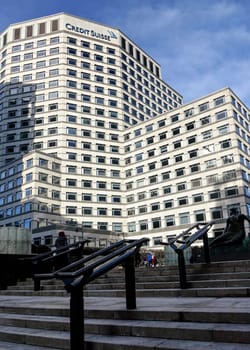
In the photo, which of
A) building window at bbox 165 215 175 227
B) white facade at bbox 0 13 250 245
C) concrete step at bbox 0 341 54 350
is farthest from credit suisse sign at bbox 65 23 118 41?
concrete step at bbox 0 341 54 350

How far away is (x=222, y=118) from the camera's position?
5788cm

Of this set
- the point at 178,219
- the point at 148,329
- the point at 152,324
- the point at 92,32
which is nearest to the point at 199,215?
the point at 178,219

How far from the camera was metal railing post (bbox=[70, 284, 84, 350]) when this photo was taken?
3.64 metres

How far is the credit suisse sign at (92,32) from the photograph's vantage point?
77.5 metres

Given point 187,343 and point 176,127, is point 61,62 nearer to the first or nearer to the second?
point 176,127

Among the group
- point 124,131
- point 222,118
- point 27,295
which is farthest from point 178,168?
point 27,295

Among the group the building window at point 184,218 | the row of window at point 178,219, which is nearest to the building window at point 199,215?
the row of window at point 178,219

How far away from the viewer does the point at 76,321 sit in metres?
3.73

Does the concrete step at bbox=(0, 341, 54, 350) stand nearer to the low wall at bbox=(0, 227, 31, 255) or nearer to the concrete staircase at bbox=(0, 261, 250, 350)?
the concrete staircase at bbox=(0, 261, 250, 350)

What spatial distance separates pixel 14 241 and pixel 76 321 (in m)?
10.6

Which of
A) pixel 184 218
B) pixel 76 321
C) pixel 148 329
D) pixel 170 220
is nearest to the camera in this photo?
pixel 76 321

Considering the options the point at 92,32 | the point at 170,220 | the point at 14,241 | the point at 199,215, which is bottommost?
the point at 14,241

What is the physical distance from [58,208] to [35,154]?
36.4 ft

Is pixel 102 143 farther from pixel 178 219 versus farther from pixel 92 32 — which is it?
pixel 92 32
